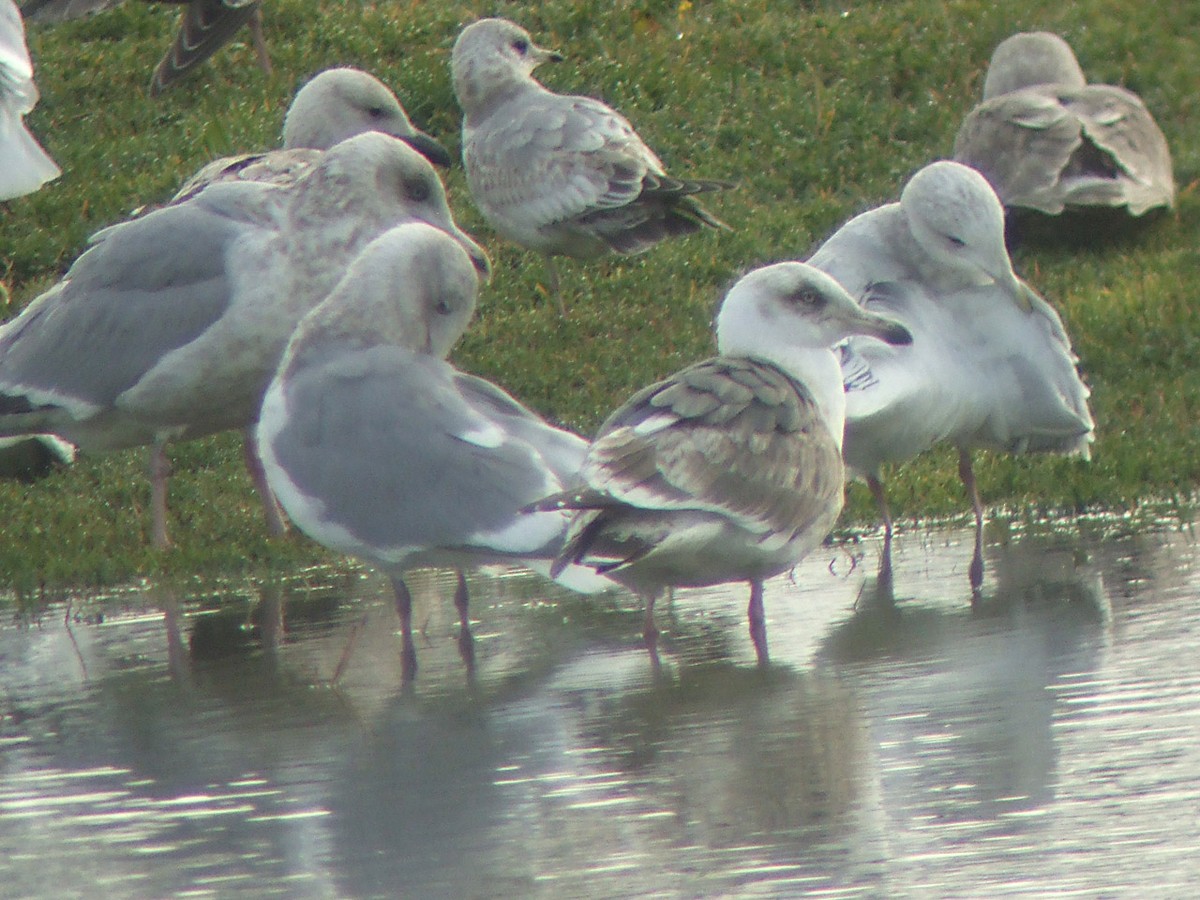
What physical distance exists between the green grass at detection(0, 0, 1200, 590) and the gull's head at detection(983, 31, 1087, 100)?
0.57m

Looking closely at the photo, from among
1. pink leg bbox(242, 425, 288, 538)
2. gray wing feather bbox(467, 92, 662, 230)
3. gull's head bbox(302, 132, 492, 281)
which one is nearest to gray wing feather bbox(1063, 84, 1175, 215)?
gray wing feather bbox(467, 92, 662, 230)

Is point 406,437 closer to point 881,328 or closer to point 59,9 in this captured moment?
point 881,328

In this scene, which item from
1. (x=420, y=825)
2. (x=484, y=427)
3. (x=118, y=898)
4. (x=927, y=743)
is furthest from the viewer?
(x=484, y=427)

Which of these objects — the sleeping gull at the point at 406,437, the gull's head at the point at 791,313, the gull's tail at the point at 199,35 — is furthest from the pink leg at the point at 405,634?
the gull's tail at the point at 199,35

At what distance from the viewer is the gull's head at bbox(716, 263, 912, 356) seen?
628 cm

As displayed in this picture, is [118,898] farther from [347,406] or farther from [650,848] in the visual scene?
[347,406]

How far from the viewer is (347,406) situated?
244 inches

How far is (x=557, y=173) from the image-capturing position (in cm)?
1044

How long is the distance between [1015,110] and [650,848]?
8.11 m

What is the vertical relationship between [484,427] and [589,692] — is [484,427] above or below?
above

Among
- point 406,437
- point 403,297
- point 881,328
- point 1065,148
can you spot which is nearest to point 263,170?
point 403,297

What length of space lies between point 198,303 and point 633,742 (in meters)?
3.38

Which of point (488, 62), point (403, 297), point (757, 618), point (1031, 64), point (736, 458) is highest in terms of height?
point (488, 62)


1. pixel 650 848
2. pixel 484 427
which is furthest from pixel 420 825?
pixel 484 427
